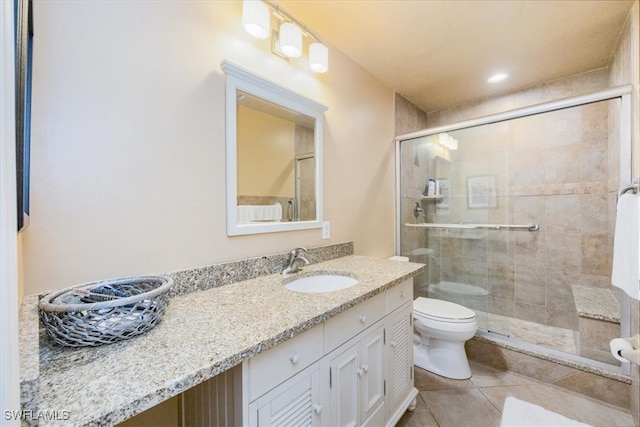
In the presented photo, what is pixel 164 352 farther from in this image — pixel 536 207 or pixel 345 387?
pixel 536 207

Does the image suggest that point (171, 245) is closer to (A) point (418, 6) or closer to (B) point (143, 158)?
(B) point (143, 158)

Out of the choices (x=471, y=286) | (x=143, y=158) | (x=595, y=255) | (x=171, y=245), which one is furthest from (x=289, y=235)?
(x=595, y=255)

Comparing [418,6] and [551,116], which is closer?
[418,6]

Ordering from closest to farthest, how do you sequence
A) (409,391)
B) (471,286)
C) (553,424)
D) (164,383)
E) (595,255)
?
(164,383), (553,424), (409,391), (595,255), (471,286)

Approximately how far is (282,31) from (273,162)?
26.5 inches

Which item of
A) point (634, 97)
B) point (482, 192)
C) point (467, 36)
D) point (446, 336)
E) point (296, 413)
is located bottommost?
point (446, 336)

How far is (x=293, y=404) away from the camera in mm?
853

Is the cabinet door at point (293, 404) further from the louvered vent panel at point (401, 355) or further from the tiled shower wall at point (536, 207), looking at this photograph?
the tiled shower wall at point (536, 207)

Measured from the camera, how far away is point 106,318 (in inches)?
25.2

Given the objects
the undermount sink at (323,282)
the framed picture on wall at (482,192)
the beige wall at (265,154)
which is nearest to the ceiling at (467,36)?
the beige wall at (265,154)

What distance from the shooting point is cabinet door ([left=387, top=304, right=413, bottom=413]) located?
137cm

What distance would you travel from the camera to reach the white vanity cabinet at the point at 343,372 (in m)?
0.78

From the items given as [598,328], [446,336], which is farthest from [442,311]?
[598,328]

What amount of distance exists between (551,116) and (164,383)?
3.19m
